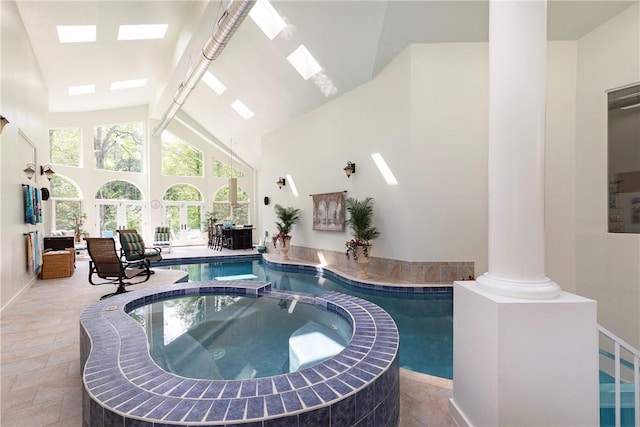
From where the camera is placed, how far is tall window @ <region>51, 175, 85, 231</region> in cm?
1007

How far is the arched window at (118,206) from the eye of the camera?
11.0 meters

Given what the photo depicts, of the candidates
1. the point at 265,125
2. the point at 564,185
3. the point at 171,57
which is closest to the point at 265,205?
the point at 265,125

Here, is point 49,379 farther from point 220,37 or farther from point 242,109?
point 242,109

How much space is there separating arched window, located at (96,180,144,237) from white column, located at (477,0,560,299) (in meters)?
12.0

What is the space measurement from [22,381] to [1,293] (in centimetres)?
256

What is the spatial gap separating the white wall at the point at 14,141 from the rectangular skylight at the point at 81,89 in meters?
2.33

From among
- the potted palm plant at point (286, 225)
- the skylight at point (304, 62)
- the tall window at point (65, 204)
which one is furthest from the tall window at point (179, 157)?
the skylight at point (304, 62)

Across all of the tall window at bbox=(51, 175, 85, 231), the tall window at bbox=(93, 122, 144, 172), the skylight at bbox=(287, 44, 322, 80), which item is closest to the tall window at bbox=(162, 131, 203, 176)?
the tall window at bbox=(93, 122, 144, 172)

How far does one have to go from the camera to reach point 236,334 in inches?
121

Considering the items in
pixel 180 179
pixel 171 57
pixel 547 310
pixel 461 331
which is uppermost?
pixel 171 57

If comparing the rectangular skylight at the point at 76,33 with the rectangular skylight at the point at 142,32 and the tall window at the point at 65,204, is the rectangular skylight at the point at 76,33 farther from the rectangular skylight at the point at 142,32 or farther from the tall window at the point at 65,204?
the tall window at the point at 65,204

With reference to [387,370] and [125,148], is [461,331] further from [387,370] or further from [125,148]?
[125,148]

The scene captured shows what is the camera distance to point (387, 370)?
70.9 inches

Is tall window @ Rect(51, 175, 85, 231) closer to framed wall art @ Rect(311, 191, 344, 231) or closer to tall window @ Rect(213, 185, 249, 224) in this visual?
tall window @ Rect(213, 185, 249, 224)
